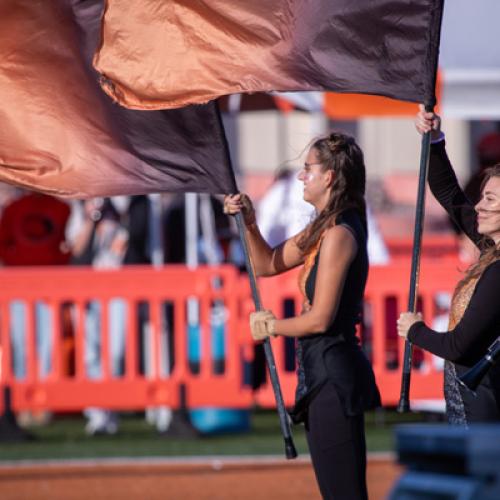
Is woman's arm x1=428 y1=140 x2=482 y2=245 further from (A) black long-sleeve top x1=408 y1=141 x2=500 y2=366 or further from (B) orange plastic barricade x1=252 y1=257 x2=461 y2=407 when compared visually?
(B) orange plastic barricade x1=252 y1=257 x2=461 y2=407

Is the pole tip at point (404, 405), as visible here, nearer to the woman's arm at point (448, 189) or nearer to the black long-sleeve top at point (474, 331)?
the black long-sleeve top at point (474, 331)

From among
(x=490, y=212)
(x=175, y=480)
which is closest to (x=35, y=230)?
(x=175, y=480)

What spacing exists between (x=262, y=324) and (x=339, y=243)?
460mm

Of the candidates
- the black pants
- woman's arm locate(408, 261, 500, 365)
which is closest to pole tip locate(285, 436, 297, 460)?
the black pants

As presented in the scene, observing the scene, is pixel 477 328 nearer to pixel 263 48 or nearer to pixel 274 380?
pixel 274 380

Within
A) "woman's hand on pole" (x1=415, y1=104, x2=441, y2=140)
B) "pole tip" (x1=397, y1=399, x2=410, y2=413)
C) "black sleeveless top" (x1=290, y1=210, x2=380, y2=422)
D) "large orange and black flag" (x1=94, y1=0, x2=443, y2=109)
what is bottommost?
"pole tip" (x1=397, y1=399, x2=410, y2=413)

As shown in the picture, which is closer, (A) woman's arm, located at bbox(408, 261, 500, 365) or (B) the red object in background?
(A) woman's arm, located at bbox(408, 261, 500, 365)

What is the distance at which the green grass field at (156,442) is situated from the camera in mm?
11352

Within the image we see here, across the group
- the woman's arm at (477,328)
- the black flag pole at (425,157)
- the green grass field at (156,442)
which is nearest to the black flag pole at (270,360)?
the black flag pole at (425,157)

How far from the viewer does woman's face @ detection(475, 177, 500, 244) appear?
221 inches

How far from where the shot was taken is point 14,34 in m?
6.37

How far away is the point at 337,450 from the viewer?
5.85 metres

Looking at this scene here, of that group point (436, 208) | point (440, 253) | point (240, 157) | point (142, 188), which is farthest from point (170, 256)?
point (240, 157)

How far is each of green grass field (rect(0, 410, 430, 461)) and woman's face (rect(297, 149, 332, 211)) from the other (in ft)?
17.5
